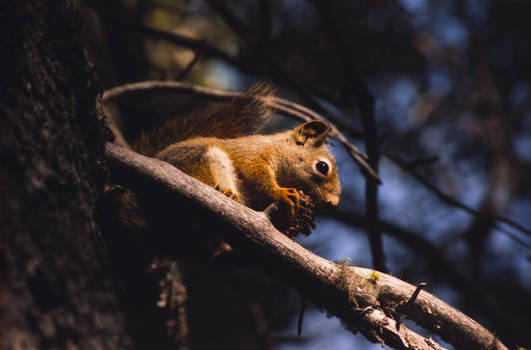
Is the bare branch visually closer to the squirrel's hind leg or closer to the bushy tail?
the bushy tail

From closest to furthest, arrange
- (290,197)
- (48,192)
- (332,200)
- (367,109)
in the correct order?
(48,192) < (290,197) < (332,200) < (367,109)

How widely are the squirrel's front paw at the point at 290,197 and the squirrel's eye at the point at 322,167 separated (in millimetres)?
327

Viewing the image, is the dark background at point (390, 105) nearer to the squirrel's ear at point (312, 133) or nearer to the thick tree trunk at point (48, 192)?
the squirrel's ear at point (312, 133)

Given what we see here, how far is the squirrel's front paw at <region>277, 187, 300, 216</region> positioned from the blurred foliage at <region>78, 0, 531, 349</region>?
0.94 metres

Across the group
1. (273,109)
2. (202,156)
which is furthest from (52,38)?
(273,109)

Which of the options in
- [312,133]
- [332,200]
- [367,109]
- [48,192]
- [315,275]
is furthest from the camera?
[367,109]

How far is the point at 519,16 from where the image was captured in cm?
452

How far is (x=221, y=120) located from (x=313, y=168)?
66 cm

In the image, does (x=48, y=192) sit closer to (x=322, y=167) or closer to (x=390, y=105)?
(x=322, y=167)

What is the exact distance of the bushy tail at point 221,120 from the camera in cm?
224

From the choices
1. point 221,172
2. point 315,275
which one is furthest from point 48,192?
point 221,172

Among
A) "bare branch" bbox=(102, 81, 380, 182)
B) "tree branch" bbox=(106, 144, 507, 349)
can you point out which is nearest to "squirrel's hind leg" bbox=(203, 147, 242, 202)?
"tree branch" bbox=(106, 144, 507, 349)

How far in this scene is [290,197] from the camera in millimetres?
1665

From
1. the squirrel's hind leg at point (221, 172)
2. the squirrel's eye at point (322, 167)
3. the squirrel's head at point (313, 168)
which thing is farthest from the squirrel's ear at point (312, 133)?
the squirrel's hind leg at point (221, 172)
